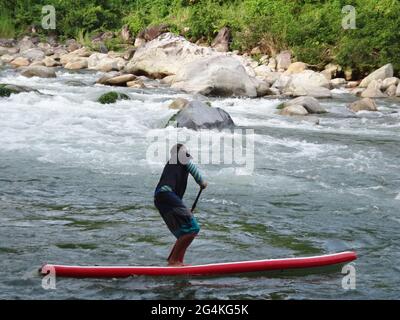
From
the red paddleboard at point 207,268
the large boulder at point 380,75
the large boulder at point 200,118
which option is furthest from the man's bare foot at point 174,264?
the large boulder at point 380,75

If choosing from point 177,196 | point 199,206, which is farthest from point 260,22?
point 177,196

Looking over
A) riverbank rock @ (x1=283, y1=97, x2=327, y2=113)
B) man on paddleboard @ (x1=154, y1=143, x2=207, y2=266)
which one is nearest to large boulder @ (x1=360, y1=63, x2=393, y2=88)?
riverbank rock @ (x1=283, y1=97, x2=327, y2=113)

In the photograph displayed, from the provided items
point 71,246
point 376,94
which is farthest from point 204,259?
point 376,94

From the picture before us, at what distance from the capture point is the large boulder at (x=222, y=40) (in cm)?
2501

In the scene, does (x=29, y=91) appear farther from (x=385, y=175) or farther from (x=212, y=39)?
(x=212, y=39)

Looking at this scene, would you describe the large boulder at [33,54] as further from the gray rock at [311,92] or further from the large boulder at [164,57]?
the gray rock at [311,92]

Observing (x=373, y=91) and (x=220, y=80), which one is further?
(x=373, y=91)

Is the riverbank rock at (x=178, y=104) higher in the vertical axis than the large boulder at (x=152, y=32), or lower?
lower

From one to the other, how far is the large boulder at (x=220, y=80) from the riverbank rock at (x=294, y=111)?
2683 millimetres

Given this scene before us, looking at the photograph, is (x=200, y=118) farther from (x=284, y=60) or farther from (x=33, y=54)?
(x=33, y=54)

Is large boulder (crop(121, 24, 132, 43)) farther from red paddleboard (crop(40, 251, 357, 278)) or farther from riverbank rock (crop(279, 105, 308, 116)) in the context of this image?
red paddleboard (crop(40, 251, 357, 278))

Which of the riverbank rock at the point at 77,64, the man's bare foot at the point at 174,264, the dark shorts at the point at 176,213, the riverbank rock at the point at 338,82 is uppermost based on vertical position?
the dark shorts at the point at 176,213

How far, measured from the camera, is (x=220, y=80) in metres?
17.5

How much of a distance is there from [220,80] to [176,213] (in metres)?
12.4
